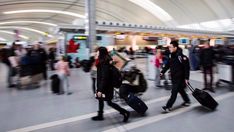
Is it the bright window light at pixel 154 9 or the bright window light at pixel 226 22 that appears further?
the bright window light at pixel 154 9

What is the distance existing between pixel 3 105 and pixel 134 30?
1309 centimetres

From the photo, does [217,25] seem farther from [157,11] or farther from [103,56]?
[103,56]

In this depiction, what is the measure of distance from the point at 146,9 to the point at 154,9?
4.17 ft

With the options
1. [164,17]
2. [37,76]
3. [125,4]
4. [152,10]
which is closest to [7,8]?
[125,4]

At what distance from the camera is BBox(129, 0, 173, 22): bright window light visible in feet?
108

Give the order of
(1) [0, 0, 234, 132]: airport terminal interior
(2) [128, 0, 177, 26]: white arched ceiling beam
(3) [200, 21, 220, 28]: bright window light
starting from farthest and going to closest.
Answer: (3) [200, 21, 220, 28]: bright window light → (2) [128, 0, 177, 26]: white arched ceiling beam → (1) [0, 0, 234, 132]: airport terminal interior

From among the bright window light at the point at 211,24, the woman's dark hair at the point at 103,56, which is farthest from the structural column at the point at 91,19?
the bright window light at the point at 211,24

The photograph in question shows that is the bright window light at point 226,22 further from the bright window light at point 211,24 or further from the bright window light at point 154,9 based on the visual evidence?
the bright window light at point 154,9

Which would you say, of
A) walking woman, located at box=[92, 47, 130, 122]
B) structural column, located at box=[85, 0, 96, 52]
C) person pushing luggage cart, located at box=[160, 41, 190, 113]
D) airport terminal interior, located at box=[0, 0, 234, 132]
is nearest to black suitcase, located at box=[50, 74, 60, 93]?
airport terminal interior, located at box=[0, 0, 234, 132]

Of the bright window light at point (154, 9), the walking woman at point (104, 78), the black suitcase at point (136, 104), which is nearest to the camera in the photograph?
the walking woman at point (104, 78)

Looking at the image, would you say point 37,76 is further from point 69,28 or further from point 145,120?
point 69,28

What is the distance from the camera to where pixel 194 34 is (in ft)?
74.6

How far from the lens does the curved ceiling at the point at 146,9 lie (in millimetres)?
30781

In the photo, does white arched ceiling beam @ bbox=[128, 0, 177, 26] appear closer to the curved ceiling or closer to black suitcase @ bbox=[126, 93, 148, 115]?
the curved ceiling
